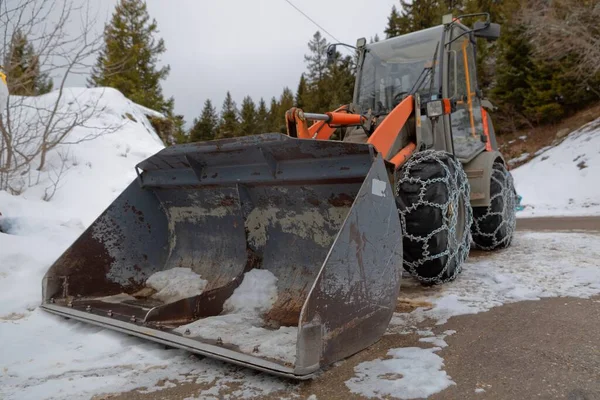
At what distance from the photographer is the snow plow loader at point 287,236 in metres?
2.41

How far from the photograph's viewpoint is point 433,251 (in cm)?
351

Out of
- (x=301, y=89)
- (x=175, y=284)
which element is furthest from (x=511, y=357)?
(x=301, y=89)

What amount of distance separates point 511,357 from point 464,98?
3.34 m

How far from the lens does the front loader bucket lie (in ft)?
7.69

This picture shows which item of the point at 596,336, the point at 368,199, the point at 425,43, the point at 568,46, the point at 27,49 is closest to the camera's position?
the point at 368,199

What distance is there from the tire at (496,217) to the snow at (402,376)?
10.4 feet

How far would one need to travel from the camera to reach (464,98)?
16.8 feet

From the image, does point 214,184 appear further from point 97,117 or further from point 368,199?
point 97,117

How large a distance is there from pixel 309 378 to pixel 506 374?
0.94 m

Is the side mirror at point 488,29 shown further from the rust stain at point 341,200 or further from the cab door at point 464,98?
the rust stain at point 341,200

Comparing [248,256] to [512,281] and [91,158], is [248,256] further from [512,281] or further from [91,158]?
[91,158]

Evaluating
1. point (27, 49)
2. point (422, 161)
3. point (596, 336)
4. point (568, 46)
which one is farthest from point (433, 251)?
point (568, 46)

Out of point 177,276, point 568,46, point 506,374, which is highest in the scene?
point 568,46

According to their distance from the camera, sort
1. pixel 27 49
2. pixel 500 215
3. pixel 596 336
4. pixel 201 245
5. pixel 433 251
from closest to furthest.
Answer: pixel 596 336 < pixel 433 251 < pixel 201 245 < pixel 500 215 < pixel 27 49
